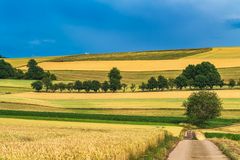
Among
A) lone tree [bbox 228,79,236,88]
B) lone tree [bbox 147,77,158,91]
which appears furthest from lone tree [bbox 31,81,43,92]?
lone tree [bbox 228,79,236,88]

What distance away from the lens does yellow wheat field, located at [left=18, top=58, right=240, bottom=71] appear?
6708 inches

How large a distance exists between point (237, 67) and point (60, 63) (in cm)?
6702

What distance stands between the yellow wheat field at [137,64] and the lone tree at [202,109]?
6071cm

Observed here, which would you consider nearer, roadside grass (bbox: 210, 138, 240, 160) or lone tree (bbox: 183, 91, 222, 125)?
roadside grass (bbox: 210, 138, 240, 160)

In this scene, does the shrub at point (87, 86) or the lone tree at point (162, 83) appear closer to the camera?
the shrub at point (87, 86)

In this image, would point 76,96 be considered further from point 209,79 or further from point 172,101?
Result: point 209,79

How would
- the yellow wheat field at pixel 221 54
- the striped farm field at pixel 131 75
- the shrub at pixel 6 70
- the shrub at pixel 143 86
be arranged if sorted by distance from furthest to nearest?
the yellow wheat field at pixel 221 54 → the shrub at pixel 6 70 → the striped farm field at pixel 131 75 → the shrub at pixel 143 86

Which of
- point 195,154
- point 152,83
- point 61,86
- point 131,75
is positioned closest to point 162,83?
point 152,83

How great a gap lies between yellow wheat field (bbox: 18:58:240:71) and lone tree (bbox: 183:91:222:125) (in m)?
60.7

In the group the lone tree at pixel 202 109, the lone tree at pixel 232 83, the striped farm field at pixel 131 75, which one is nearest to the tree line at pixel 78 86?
the striped farm field at pixel 131 75

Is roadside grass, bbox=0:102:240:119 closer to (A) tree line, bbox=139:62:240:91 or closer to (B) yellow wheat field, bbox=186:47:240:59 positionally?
(A) tree line, bbox=139:62:240:91

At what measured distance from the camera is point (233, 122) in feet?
316

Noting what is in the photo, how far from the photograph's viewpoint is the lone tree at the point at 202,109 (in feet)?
336

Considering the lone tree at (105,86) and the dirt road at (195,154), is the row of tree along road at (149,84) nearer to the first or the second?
the lone tree at (105,86)
